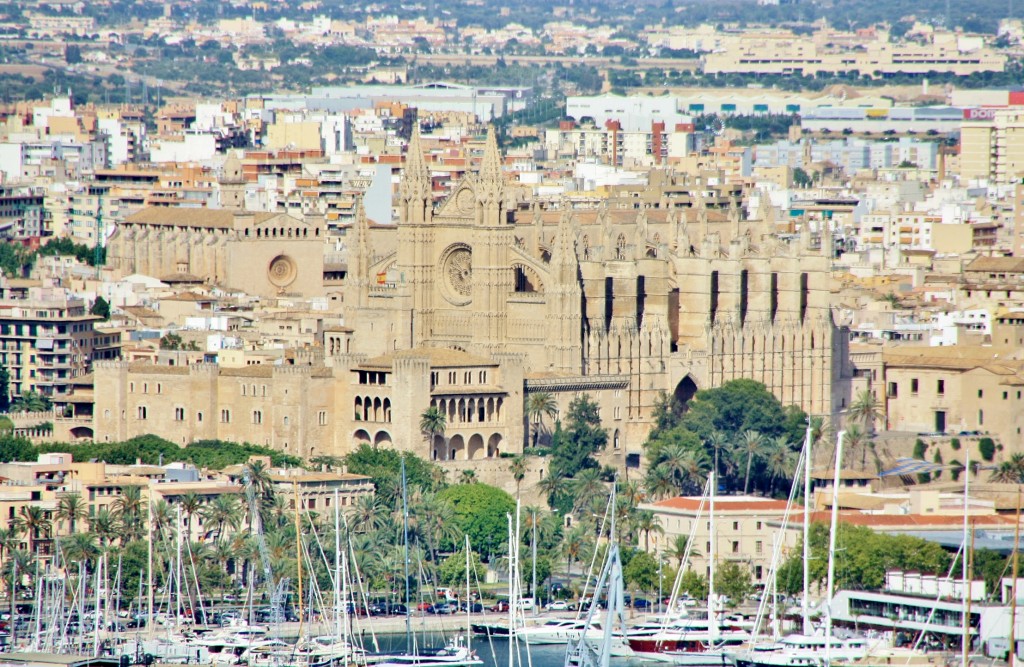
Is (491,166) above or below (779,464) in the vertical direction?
above

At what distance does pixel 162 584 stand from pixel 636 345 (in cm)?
2911

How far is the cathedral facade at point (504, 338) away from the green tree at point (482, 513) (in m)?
4.91

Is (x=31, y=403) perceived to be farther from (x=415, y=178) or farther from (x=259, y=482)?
(x=259, y=482)

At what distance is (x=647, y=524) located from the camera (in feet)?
308

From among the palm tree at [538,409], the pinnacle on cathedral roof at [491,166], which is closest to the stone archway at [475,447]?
the palm tree at [538,409]

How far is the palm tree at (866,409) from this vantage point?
11569 centimetres

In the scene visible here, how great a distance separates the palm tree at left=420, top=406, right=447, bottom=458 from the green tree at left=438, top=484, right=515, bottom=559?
13.2ft

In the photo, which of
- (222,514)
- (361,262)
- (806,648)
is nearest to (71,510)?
(222,514)

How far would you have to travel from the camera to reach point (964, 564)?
3066 inches

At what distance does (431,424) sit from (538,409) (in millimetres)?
4984

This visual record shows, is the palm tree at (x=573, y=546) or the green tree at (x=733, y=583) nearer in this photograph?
the green tree at (x=733, y=583)

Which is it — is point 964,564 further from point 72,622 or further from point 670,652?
point 72,622

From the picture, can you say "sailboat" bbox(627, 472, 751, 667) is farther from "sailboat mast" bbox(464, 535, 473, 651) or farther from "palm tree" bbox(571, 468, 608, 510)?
"palm tree" bbox(571, 468, 608, 510)

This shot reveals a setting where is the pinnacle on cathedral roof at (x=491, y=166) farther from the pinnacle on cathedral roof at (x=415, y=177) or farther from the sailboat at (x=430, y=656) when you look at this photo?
the sailboat at (x=430, y=656)
